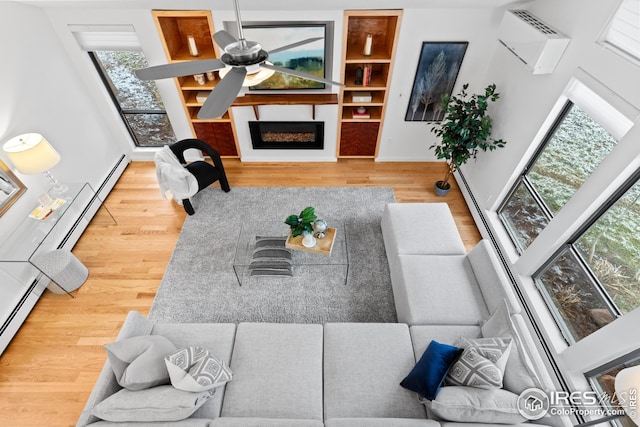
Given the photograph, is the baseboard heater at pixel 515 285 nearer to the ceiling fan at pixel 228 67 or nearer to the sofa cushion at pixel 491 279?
the sofa cushion at pixel 491 279

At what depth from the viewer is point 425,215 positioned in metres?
3.32

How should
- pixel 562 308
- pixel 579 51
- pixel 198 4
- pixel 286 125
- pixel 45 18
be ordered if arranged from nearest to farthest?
pixel 579 51
pixel 562 308
pixel 198 4
pixel 45 18
pixel 286 125

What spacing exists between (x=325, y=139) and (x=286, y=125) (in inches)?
23.3

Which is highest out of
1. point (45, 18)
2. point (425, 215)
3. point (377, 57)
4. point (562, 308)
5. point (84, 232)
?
point (45, 18)

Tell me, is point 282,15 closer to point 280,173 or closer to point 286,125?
point 286,125

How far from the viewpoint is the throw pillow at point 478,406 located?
1891 mm

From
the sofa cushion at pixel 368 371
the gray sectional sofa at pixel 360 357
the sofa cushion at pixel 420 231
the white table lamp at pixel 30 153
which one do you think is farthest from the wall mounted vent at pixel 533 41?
the white table lamp at pixel 30 153

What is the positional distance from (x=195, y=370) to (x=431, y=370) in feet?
5.02

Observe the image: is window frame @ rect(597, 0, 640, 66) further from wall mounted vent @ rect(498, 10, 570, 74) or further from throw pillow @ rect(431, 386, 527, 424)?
throw pillow @ rect(431, 386, 527, 424)

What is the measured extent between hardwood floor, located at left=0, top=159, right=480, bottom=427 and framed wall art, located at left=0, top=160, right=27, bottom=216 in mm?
880

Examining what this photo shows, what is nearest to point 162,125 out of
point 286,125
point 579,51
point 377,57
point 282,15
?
point 286,125

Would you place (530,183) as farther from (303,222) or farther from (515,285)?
(303,222)

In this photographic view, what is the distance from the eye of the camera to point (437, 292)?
8.95 feet

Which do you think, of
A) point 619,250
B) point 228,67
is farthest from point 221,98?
point 619,250
